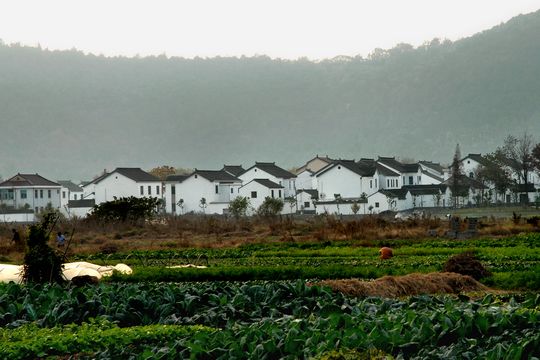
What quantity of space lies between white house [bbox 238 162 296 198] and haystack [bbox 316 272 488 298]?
81851mm

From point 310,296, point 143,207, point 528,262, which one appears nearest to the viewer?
point 310,296

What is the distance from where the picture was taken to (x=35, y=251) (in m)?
21.3

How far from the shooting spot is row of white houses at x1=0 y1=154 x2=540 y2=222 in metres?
92.4

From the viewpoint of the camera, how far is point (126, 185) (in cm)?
9556

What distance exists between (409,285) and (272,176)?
3316 inches

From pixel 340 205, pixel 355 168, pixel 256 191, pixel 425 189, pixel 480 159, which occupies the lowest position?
pixel 340 205

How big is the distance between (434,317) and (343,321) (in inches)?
52.1

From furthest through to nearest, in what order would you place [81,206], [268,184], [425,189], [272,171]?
1. [272,171]
2. [81,206]
3. [425,189]
4. [268,184]

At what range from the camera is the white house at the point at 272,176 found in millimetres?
103000

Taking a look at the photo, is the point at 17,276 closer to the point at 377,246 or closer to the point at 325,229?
the point at 377,246

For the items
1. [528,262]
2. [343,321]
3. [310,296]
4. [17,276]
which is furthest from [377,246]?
[343,321]

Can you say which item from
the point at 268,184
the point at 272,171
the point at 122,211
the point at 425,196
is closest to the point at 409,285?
the point at 122,211

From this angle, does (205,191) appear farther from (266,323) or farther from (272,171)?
(266,323)

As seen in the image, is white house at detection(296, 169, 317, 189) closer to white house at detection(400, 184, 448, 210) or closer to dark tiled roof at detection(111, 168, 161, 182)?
white house at detection(400, 184, 448, 210)
